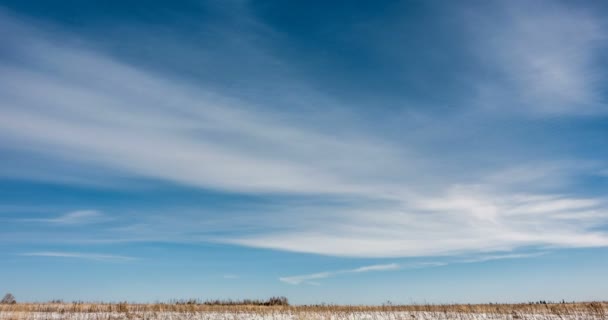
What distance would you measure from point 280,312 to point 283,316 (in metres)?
3.33

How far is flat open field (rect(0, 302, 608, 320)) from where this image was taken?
32844mm

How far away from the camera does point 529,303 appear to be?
4931 cm

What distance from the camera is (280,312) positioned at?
129ft

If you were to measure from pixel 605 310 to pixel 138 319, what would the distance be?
1658 inches

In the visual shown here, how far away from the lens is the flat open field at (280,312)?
3284cm

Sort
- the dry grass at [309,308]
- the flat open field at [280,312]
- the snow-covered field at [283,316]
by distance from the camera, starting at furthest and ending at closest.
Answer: the dry grass at [309,308], the flat open field at [280,312], the snow-covered field at [283,316]

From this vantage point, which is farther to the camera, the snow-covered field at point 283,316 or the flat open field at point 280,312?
the flat open field at point 280,312

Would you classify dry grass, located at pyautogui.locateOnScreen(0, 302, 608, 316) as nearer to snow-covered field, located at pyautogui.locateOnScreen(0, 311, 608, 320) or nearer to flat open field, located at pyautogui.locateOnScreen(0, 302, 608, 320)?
flat open field, located at pyautogui.locateOnScreen(0, 302, 608, 320)

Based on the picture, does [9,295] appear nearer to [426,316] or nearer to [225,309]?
[225,309]

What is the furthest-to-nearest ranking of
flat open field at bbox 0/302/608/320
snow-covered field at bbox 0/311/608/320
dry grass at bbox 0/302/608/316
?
1. dry grass at bbox 0/302/608/316
2. flat open field at bbox 0/302/608/320
3. snow-covered field at bbox 0/311/608/320

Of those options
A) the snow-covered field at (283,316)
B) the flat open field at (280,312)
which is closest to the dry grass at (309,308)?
the flat open field at (280,312)

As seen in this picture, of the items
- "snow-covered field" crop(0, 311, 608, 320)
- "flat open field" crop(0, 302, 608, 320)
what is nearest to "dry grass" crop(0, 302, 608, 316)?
"flat open field" crop(0, 302, 608, 320)

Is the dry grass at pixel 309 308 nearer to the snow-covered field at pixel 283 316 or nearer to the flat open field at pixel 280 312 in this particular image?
the flat open field at pixel 280 312

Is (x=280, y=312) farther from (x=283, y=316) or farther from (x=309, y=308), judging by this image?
(x=309, y=308)
